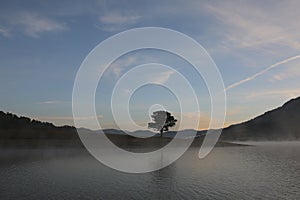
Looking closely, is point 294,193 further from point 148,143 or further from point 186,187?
point 148,143

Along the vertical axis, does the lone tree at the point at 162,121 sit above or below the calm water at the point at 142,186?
above

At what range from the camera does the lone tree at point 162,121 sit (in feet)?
559

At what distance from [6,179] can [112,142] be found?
86.6 metres

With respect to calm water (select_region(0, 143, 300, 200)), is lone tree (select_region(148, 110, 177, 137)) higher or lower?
higher

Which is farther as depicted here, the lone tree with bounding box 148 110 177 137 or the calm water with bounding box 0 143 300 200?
the lone tree with bounding box 148 110 177 137

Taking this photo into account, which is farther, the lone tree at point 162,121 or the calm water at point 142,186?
the lone tree at point 162,121

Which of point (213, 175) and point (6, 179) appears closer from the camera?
point (6, 179)

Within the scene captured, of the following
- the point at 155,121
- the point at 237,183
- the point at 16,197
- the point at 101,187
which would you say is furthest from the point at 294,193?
the point at 155,121

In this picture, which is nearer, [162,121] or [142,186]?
[142,186]

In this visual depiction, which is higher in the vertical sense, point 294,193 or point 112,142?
point 112,142

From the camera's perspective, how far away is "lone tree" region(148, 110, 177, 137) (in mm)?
170250

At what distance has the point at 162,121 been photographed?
17038 cm

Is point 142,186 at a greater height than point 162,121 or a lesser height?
lesser

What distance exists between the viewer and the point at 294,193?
39.7 metres
